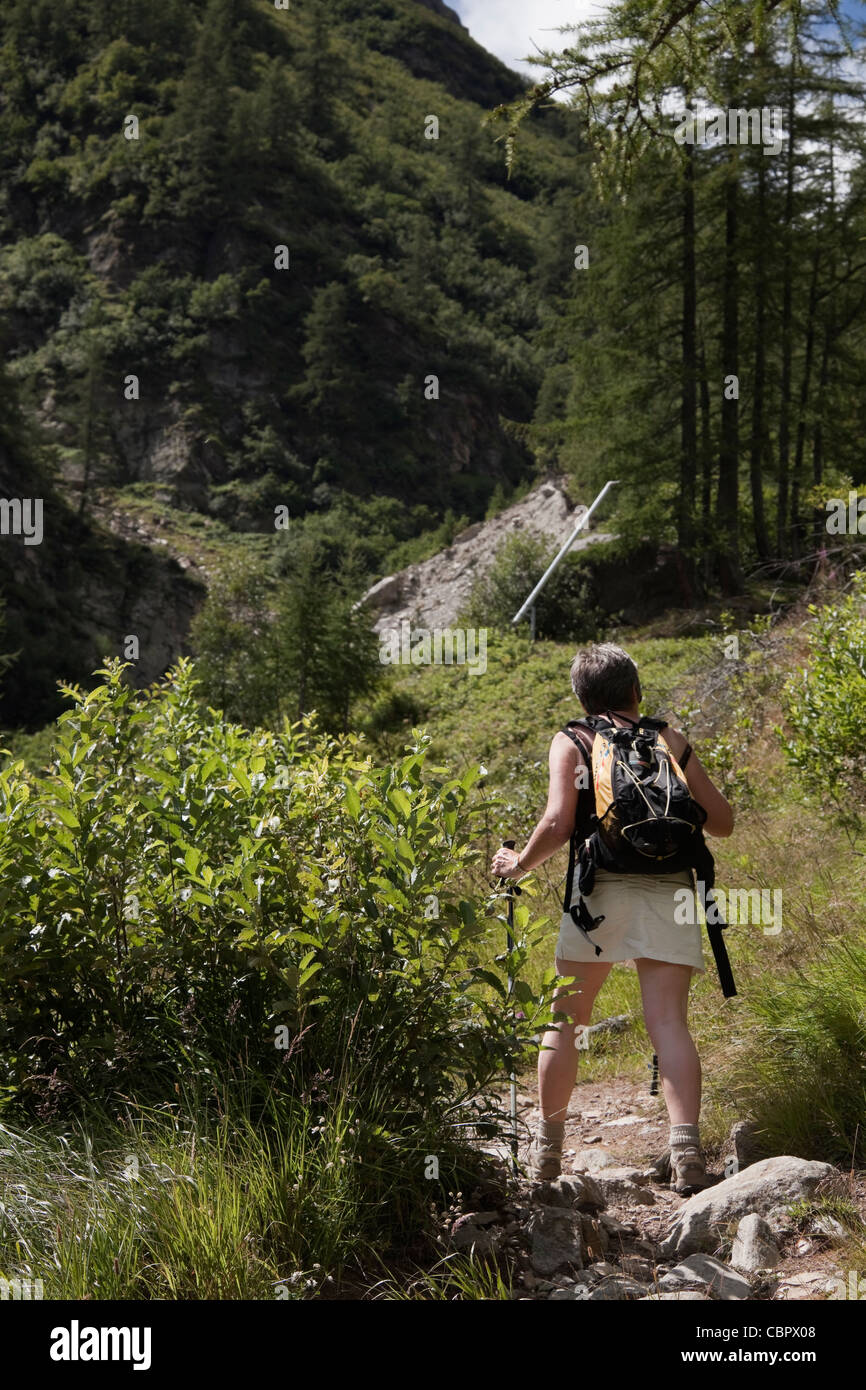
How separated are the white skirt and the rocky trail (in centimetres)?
66

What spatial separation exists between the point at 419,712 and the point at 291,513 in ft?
136

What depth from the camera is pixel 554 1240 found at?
288cm

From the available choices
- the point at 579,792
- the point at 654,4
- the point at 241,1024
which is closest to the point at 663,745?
the point at 579,792

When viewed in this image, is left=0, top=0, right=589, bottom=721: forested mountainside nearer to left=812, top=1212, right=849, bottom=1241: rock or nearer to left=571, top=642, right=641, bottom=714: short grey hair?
left=571, top=642, right=641, bottom=714: short grey hair

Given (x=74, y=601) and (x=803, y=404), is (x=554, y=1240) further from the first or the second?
(x=74, y=601)

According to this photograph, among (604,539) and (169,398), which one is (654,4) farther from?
(169,398)

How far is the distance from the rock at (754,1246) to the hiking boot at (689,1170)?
44cm

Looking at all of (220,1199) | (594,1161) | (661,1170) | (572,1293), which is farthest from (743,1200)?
(220,1199)

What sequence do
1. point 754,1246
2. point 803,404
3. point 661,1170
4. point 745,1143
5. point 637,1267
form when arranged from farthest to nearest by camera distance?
point 803,404
point 661,1170
point 745,1143
point 637,1267
point 754,1246

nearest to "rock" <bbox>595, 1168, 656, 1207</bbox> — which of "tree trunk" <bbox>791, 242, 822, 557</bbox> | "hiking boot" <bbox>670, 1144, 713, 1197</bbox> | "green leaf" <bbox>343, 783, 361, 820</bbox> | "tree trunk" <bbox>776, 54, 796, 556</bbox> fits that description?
"hiking boot" <bbox>670, 1144, 713, 1197</bbox>

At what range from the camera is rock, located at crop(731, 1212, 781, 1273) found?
8.79 ft

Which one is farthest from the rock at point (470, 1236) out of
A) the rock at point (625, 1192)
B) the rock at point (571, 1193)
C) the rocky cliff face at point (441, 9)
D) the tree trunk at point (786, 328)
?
the rocky cliff face at point (441, 9)

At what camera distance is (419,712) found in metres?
22.6

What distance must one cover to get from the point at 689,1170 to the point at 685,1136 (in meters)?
0.13
